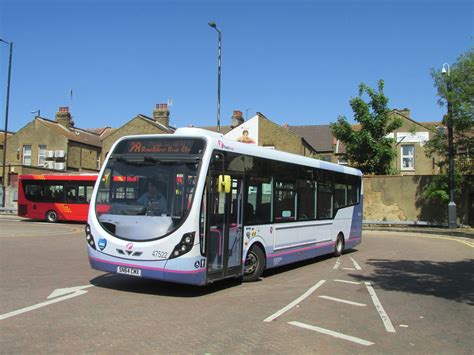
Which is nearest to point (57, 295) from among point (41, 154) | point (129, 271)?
point (129, 271)

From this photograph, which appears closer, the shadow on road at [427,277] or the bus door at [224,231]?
the bus door at [224,231]

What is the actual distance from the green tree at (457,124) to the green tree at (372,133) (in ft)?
16.2

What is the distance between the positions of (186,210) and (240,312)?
188 cm

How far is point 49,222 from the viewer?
97.1 feet

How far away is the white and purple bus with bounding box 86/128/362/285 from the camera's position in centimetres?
805

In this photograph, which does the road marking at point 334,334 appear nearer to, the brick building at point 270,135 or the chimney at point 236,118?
the brick building at point 270,135

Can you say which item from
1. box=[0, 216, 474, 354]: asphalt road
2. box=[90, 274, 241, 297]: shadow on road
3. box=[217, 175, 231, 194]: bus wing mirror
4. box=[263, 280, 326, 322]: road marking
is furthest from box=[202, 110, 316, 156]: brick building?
box=[217, 175, 231, 194]: bus wing mirror

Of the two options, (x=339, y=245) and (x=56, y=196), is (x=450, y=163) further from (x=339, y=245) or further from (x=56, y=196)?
(x=56, y=196)

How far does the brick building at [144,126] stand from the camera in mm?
49531

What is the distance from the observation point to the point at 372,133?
1389 inches

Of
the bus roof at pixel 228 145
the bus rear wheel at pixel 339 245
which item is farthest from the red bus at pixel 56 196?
the bus roof at pixel 228 145

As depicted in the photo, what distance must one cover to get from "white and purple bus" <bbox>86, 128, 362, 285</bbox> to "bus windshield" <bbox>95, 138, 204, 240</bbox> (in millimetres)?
17

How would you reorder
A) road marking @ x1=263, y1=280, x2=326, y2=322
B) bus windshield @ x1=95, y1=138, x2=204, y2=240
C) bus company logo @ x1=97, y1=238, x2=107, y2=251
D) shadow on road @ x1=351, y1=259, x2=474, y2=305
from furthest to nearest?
shadow on road @ x1=351, y1=259, x2=474, y2=305 < bus company logo @ x1=97, y1=238, x2=107, y2=251 < bus windshield @ x1=95, y1=138, x2=204, y2=240 < road marking @ x1=263, y1=280, x2=326, y2=322

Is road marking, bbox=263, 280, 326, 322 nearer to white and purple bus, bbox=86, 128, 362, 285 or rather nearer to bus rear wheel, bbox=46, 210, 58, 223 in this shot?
white and purple bus, bbox=86, 128, 362, 285
